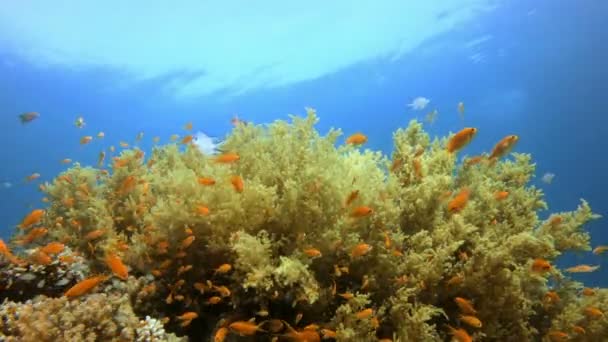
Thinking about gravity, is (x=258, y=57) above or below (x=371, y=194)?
above

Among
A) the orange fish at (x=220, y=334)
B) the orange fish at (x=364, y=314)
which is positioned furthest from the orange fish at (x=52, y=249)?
Result: the orange fish at (x=364, y=314)

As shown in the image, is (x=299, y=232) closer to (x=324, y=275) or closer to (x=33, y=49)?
(x=324, y=275)

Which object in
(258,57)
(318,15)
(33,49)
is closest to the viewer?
(33,49)

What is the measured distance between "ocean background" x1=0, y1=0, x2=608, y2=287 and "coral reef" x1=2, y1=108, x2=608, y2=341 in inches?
1056

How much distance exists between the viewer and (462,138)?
4297mm

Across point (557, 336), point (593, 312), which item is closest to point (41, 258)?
point (557, 336)

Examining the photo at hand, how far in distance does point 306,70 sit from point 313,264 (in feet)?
224

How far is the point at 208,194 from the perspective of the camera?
3607mm

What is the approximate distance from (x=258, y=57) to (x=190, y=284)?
57.2 metres

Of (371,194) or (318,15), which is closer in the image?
(371,194)

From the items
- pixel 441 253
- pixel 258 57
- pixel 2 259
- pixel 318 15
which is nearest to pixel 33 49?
pixel 258 57

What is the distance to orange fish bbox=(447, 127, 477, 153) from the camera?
4.24 metres

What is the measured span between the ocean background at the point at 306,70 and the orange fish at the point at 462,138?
26949 millimetres

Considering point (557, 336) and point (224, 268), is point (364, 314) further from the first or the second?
point (557, 336)
